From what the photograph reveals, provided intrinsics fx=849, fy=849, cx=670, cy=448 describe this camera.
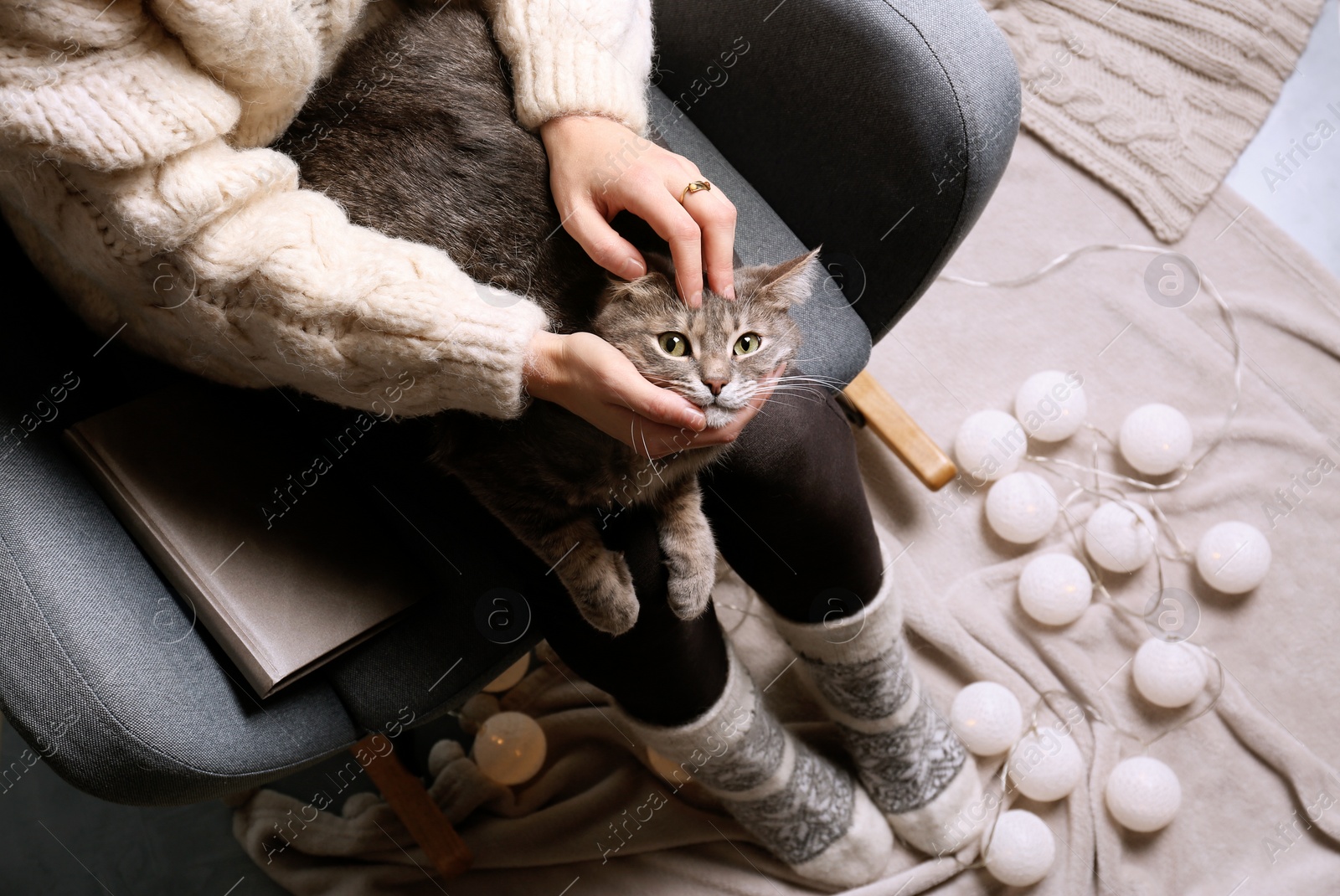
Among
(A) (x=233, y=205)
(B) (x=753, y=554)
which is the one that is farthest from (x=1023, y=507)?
(A) (x=233, y=205)

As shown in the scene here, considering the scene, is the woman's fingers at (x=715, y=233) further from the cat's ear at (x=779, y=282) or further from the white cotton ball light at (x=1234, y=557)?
the white cotton ball light at (x=1234, y=557)

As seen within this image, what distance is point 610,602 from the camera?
0.90 meters

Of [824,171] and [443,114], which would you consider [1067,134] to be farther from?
[443,114]

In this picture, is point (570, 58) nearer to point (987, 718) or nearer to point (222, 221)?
point (222, 221)

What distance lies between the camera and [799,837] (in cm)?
124

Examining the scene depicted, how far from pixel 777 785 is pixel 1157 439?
2.87 ft

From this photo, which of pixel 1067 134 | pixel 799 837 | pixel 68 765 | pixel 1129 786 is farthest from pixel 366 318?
pixel 1067 134

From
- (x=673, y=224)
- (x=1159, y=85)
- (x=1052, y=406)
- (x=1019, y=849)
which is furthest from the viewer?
(x=1159, y=85)

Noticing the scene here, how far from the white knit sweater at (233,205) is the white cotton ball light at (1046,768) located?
1024 millimetres

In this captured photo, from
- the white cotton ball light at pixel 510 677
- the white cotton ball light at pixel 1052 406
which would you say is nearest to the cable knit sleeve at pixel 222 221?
the white cotton ball light at pixel 510 677

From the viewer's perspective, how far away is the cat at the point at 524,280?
88cm

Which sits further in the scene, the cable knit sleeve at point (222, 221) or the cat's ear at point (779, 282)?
the cat's ear at point (779, 282)

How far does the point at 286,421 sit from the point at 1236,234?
1.72 meters

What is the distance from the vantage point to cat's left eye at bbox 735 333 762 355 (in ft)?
3.01
